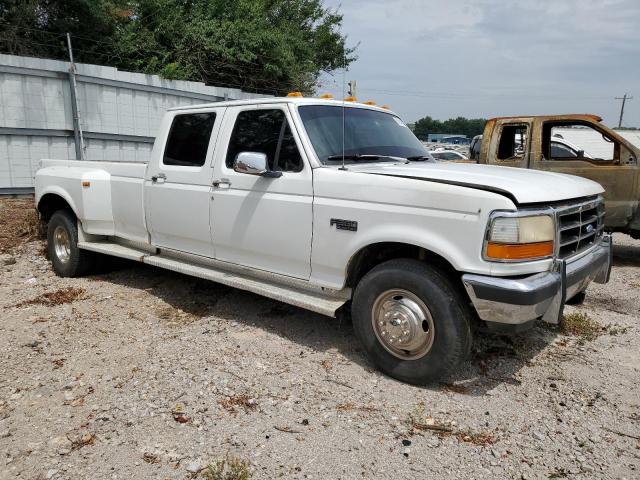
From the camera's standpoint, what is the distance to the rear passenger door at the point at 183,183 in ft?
15.3

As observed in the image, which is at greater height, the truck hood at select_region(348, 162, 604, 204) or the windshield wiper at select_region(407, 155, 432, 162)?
the windshield wiper at select_region(407, 155, 432, 162)

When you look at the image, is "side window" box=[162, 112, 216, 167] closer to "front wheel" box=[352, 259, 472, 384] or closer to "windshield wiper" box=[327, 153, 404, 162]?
"windshield wiper" box=[327, 153, 404, 162]

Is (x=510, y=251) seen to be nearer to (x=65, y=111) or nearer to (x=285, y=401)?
(x=285, y=401)

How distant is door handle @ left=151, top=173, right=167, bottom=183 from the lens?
16.5 ft

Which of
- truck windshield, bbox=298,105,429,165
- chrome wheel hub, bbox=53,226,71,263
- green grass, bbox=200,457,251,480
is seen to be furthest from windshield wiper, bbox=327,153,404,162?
chrome wheel hub, bbox=53,226,71,263

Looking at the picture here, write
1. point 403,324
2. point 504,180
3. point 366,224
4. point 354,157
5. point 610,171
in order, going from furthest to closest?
point 610,171 < point 354,157 < point 366,224 < point 403,324 < point 504,180

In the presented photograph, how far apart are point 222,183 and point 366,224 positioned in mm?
1531

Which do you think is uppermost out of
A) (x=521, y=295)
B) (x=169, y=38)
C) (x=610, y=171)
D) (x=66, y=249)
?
(x=169, y=38)

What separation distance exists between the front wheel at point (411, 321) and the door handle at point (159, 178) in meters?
2.44

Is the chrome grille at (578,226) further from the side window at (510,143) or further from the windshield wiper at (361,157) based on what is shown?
the side window at (510,143)

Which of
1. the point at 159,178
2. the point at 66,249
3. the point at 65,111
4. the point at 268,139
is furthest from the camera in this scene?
the point at 65,111

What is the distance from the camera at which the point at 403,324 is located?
11.3 ft

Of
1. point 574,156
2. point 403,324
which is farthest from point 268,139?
point 574,156

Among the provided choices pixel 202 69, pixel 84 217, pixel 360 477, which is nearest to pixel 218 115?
pixel 84 217
